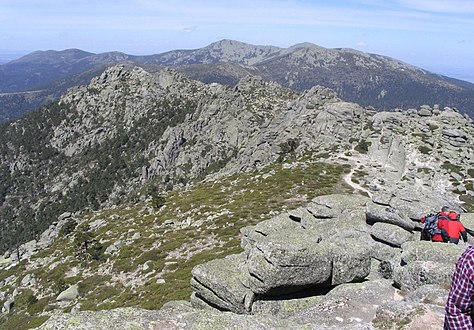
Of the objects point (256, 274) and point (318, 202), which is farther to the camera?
point (318, 202)

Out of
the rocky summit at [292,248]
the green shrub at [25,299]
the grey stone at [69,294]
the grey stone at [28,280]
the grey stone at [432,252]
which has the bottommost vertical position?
the grey stone at [28,280]

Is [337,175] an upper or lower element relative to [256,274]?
lower

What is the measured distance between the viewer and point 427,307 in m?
13.8

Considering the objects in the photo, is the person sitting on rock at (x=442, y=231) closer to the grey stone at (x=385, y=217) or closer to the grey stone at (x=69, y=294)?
the grey stone at (x=385, y=217)

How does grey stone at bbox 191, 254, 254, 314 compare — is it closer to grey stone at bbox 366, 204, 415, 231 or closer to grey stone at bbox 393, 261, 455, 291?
grey stone at bbox 393, 261, 455, 291

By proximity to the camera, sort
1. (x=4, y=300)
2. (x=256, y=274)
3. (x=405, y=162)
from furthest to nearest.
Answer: (x=405, y=162) → (x=4, y=300) → (x=256, y=274)

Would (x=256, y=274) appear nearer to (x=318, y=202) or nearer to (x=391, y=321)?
(x=391, y=321)

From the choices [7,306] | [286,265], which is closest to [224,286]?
[286,265]

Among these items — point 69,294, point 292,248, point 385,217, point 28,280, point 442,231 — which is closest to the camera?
point 292,248

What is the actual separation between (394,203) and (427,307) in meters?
17.2

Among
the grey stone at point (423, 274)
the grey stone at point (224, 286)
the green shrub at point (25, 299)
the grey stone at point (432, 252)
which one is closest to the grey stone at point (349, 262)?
the grey stone at point (432, 252)

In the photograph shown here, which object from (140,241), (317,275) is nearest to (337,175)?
(140,241)

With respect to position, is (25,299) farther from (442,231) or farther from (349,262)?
(442,231)

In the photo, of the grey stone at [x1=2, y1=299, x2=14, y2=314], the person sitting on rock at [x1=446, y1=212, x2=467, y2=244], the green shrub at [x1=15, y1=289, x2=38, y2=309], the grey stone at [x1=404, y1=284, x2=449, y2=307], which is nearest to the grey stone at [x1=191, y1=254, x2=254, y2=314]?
the grey stone at [x1=404, y1=284, x2=449, y2=307]
